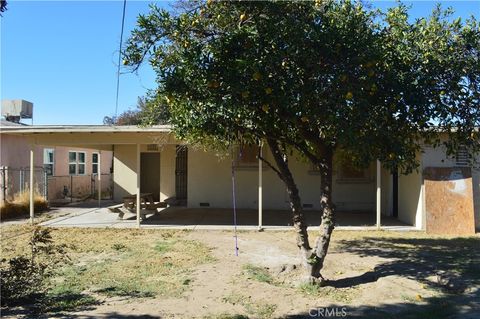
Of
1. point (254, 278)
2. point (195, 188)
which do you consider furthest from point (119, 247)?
point (195, 188)

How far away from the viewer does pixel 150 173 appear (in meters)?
21.0

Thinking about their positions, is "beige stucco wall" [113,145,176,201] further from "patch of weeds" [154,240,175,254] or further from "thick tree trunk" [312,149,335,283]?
"thick tree trunk" [312,149,335,283]

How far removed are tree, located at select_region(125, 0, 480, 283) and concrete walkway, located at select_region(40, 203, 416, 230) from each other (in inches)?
275

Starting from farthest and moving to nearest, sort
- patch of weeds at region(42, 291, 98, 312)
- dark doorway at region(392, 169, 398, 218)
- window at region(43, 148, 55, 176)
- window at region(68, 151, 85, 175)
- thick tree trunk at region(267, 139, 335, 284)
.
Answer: window at region(68, 151, 85, 175) → window at region(43, 148, 55, 176) → dark doorway at region(392, 169, 398, 218) → thick tree trunk at region(267, 139, 335, 284) → patch of weeds at region(42, 291, 98, 312)

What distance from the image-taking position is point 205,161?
16.9 metres

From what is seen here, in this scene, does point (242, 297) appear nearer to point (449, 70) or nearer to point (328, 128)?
point (328, 128)

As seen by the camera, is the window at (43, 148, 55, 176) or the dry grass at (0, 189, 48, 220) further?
the window at (43, 148, 55, 176)

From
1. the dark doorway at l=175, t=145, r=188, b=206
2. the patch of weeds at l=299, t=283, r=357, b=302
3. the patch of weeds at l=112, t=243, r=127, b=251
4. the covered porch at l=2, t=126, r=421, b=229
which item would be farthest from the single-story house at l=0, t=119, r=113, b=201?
the patch of weeds at l=299, t=283, r=357, b=302

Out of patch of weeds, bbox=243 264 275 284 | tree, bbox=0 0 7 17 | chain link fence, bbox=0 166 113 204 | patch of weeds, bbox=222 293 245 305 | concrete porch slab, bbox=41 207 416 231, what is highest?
tree, bbox=0 0 7 17

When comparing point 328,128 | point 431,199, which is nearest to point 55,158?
point 431,199

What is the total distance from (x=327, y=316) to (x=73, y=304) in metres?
3.20

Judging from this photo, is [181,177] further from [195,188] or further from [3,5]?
[3,5]

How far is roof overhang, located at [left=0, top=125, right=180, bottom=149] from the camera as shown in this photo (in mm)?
13117

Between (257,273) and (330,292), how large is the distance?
1.43m
